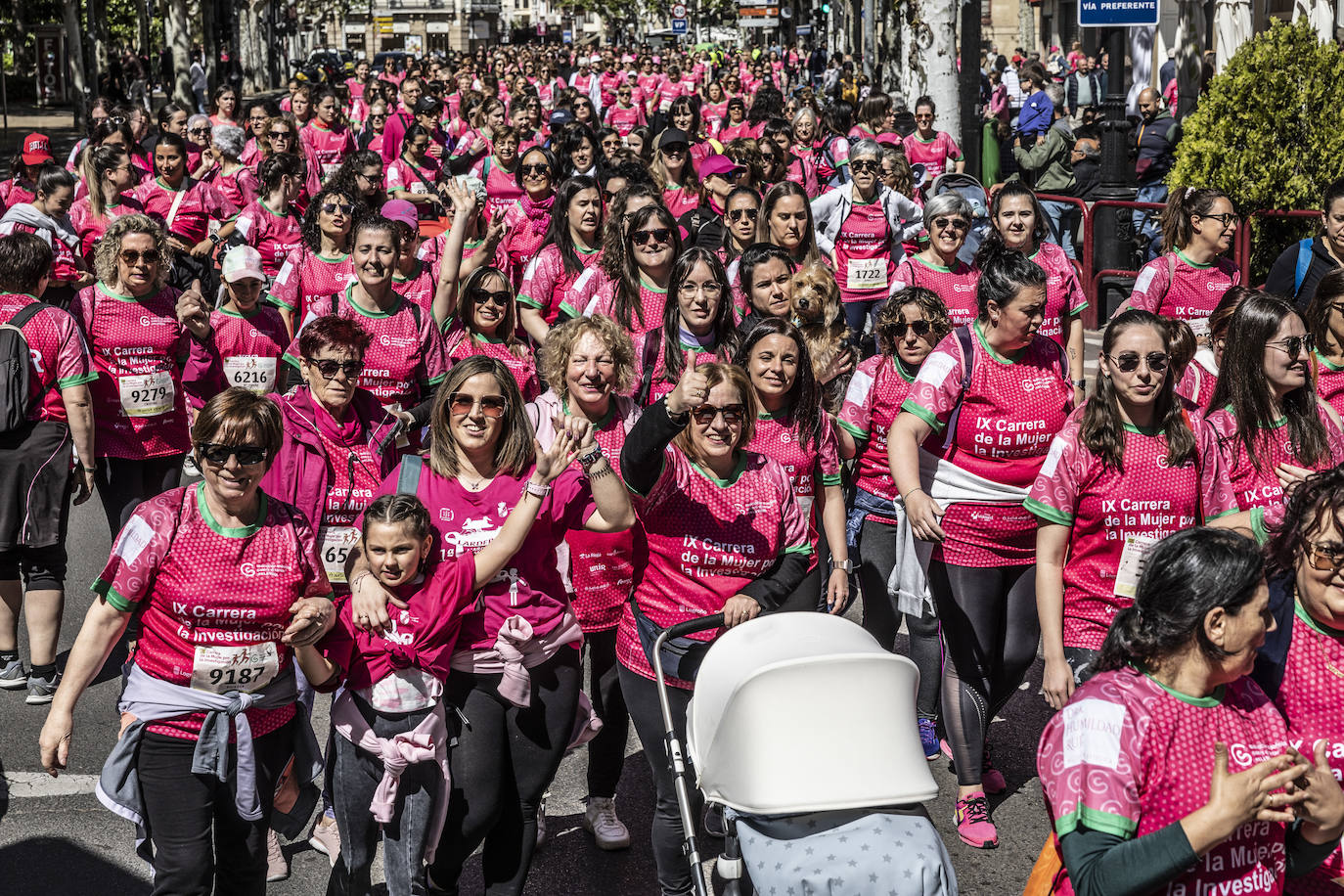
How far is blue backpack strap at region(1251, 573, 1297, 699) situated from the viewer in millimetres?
3426

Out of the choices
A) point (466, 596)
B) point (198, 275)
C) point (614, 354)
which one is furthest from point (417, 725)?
point (198, 275)

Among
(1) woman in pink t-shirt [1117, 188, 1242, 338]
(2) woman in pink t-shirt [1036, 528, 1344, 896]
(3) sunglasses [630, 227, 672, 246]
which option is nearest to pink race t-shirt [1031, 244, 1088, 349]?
(1) woman in pink t-shirt [1117, 188, 1242, 338]

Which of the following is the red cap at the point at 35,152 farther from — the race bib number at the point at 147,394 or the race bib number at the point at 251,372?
the race bib number at the point at 147,394

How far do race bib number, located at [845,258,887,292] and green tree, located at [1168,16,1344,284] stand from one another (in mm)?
3436

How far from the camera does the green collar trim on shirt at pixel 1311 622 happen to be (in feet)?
11.3

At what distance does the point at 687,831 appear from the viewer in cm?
389

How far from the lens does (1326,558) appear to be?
3383mm

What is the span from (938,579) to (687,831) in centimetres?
195

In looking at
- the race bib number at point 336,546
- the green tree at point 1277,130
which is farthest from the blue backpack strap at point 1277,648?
Result: the green tree at point 1277,130

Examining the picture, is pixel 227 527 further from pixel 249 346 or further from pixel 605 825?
pixel 249 346

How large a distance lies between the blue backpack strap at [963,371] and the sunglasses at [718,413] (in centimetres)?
104

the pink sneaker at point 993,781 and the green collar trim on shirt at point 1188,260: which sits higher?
the green collar trim on shirt at point 1188,260

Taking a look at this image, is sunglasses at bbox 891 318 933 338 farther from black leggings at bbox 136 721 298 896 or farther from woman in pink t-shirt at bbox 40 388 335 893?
black leggings at bbox 136 721 298 896

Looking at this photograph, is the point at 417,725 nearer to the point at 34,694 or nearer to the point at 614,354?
the point at 614,354
